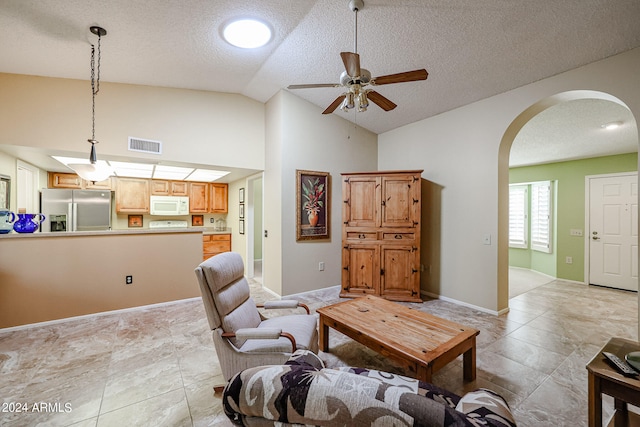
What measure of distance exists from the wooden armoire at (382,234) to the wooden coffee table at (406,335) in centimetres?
148

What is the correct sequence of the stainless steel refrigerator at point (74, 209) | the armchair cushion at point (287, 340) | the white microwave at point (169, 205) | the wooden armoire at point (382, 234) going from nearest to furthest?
the armchair cushion at point (287, 340) → the wooden armoire at point (382, 234) → the stainless steel refrigerator at point (74, 209) → the white microwave at point (169, 205)

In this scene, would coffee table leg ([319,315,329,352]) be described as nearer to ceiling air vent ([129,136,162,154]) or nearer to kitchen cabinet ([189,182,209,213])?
ceiling air vent ([129,136,162,154])

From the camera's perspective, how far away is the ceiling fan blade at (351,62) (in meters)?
1.83

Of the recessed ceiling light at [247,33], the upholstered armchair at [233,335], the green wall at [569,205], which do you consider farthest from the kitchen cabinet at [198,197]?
the green wall at [569,205]

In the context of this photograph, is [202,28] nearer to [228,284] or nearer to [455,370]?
[228,284]

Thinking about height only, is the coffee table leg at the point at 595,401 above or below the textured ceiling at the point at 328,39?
below

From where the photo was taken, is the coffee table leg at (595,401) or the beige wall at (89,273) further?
the beige wall at (89,273)

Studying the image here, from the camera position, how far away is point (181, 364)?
2.26 m

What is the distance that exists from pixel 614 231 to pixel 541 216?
1.19 m

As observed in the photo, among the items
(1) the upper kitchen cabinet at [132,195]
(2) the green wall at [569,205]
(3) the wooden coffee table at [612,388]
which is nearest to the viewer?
(3) the wooden coffee table at [612,388]

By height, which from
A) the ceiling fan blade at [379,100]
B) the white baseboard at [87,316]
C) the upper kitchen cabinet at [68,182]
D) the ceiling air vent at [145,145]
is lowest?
the white baseboard at [87,316]

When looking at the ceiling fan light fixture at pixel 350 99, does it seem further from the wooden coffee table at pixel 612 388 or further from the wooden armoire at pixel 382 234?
the wooden coffee table at pixel 612 388

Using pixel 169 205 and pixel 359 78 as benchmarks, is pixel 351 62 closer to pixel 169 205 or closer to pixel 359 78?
pixel 359 78

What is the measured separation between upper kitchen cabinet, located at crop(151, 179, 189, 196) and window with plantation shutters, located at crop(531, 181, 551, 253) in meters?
7.85
